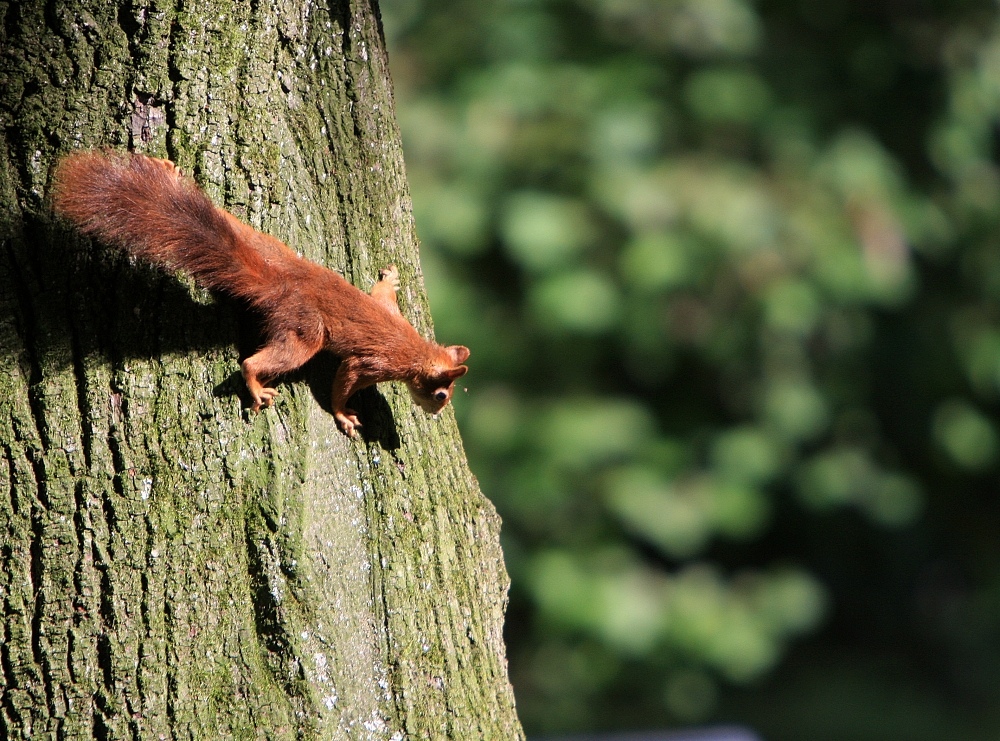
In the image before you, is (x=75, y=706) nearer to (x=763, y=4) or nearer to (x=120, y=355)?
(x=120, y=355)

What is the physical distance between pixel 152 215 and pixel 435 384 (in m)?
0.68

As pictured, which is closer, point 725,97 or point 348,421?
point 348,421

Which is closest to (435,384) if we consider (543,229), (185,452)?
(185,452)

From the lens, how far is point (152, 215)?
1783 mm

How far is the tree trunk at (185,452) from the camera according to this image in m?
1.77

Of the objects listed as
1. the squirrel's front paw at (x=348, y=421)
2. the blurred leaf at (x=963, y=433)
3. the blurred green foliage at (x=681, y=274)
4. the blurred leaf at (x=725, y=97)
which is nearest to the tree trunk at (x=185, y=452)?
the squirrel's front paw at (x=348, y=421)

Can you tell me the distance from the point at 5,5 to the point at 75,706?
117 cm

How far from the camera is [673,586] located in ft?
19.0

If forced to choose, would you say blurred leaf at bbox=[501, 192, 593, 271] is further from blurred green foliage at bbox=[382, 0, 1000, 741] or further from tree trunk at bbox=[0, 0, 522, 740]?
tree trunk at bbox=[0, 0, 522, 740]

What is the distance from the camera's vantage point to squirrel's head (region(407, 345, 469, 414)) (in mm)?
2189

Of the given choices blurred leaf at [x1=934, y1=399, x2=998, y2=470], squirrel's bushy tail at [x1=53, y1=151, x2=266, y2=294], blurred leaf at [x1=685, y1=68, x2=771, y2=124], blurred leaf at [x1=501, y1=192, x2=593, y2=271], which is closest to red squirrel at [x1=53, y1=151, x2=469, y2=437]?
squirrel's bushy tail at [x1=53, y1=151, x2=266, y2=294]

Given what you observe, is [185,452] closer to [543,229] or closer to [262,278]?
[262,278]

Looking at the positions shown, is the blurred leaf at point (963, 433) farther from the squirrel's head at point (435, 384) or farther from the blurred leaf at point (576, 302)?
the squirrel's head at point (435, 384)

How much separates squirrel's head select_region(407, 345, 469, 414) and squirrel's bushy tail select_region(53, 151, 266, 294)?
0.46 meters
